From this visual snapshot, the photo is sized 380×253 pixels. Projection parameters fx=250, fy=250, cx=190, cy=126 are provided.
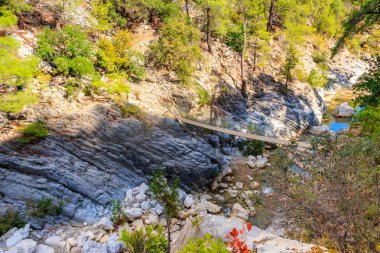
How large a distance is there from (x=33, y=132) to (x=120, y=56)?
4.27 metres

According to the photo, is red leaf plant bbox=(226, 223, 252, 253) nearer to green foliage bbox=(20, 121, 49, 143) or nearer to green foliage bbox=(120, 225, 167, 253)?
green foliage bbox=(120, 225, 167, 253)

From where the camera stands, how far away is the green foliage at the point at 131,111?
764cm

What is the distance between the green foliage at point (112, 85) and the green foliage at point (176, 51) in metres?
2.18

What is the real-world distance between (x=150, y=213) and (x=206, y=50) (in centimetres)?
841

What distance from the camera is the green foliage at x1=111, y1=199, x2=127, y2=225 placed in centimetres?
577

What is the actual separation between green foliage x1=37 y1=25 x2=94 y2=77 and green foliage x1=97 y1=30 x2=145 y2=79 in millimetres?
571

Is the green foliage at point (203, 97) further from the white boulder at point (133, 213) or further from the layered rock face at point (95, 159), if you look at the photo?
the white boulder at point (133, 213)

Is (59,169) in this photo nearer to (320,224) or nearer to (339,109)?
(320,224)

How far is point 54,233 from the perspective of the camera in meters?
5.13

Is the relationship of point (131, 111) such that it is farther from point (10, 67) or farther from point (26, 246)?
point (26, 246)

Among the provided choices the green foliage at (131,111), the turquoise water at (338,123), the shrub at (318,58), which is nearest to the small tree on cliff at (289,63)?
the turquoise water at (338,123)

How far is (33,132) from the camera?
597 cm

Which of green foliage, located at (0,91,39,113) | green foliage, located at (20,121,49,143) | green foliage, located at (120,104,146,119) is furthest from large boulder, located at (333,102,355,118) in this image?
green foliage, located at (0,91,39,113)

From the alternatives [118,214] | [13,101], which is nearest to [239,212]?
[118,214]
